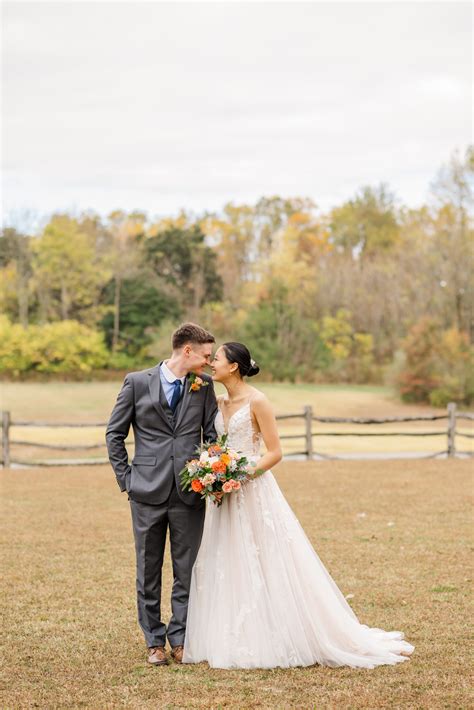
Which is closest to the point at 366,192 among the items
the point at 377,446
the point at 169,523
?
the point at 377,446

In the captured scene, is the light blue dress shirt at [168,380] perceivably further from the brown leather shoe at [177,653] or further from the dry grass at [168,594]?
the dry grass at [168,594]

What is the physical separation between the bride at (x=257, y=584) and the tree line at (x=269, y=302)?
112 ft

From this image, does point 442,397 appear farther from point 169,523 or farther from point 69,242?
point 169,523

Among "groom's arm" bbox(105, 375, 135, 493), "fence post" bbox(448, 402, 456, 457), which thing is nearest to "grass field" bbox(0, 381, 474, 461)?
"fence post" bbox(448, 402, 456, 457)

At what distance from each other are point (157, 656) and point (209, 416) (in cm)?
158

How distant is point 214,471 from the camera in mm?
5762

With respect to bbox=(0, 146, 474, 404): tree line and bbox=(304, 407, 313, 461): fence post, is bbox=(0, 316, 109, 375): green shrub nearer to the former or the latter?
bbox=(0, 146, 474, 404): tree line

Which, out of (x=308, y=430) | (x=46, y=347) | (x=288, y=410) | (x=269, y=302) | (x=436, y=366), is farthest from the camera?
(x=269, y=302)

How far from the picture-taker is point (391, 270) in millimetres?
56938

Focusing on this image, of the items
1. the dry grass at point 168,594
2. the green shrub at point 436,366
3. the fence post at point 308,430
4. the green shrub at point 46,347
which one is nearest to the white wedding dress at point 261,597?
the dry grass at point 168,594

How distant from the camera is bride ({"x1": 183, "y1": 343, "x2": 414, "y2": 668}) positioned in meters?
5.90

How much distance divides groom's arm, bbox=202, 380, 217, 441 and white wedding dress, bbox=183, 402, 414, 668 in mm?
77

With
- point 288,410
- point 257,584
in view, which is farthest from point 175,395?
point 288,410

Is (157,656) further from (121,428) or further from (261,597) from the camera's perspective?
(121,428)
